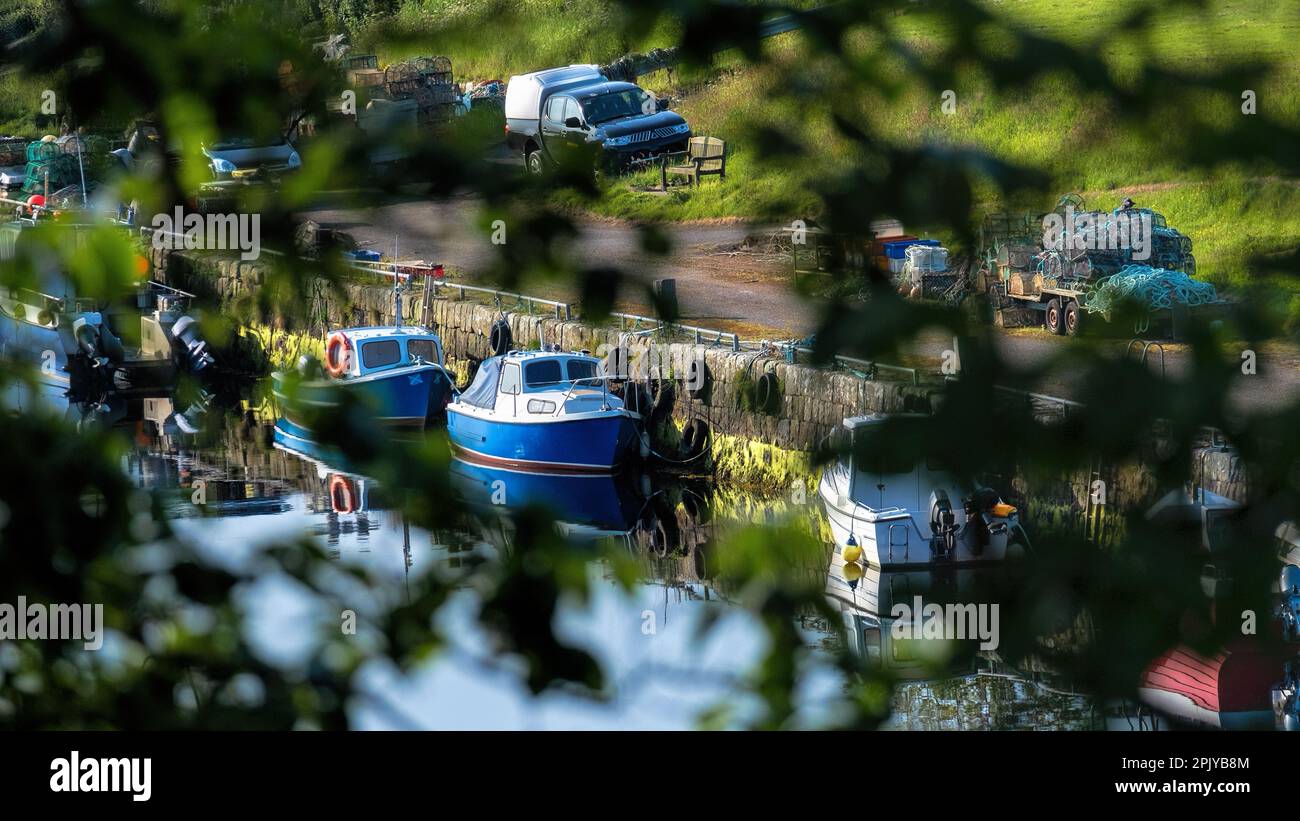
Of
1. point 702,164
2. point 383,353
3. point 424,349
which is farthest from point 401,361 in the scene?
point 702,164

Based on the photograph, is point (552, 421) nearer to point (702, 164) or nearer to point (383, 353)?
point (383, 353)

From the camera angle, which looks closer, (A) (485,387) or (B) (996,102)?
(B) (996,102)

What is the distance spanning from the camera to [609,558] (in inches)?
65.3

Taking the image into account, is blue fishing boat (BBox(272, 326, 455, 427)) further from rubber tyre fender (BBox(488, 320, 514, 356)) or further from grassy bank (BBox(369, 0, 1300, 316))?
grassy bank (BBox(369, 0, 1300, 316))

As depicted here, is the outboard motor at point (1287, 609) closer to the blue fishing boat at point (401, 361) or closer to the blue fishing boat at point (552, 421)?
the blue fishing boat at point (552, 421)

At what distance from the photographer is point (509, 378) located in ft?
68.3

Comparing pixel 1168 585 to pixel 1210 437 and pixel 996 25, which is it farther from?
pixel 996 25

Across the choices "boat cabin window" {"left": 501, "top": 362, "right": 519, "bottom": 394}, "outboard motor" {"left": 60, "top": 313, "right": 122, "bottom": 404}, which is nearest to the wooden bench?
"boat cabin window" {"left": 501, "top": 362, "right": 519, "bottom": 394}

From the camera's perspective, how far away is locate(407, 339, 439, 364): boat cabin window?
75.2 ft

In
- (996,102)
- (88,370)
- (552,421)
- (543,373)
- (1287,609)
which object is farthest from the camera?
(88,370)

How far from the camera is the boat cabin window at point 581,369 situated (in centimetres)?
2083

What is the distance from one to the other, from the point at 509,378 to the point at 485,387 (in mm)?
742

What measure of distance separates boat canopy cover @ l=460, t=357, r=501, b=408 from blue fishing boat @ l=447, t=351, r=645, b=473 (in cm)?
15
